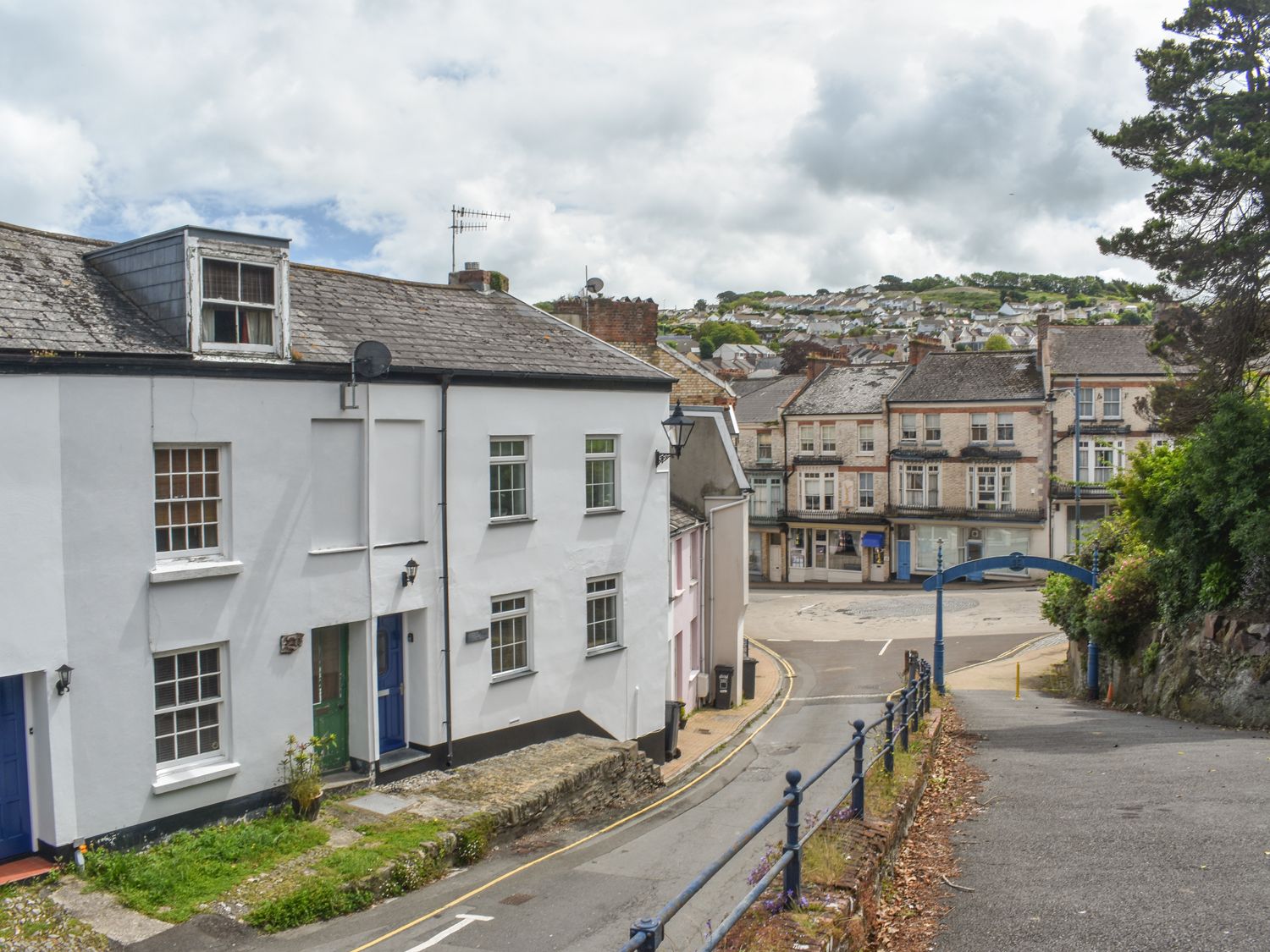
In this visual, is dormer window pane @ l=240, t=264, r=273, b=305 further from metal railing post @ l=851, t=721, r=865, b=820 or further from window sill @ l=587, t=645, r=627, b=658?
metal railing post @ l=851, t=721, r=865, b=820

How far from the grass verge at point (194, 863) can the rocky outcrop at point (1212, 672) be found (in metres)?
16.5

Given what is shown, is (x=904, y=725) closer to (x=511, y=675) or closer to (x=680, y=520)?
(x=511, y=675)

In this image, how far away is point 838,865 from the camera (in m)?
8.34

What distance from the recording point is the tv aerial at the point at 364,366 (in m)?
14.8

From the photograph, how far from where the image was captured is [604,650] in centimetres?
1981

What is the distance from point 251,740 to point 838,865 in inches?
331

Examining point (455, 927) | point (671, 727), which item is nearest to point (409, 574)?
point (455, 927)

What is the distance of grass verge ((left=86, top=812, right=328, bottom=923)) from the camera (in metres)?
11.0

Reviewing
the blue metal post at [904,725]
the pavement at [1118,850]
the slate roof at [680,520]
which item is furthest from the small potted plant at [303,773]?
the slate roof at [680,520]

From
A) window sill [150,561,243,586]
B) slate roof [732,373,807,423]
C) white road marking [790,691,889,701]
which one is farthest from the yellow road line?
slate roof [732,373,807,423]

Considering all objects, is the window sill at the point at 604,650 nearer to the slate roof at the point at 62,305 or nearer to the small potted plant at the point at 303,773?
the small potted plant at the point at 303,773

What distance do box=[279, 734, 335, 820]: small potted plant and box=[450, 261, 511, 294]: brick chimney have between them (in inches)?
418

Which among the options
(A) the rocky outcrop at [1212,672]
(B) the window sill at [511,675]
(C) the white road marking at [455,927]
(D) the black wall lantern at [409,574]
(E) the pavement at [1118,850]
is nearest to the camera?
(E) the pavement at [1118,850]

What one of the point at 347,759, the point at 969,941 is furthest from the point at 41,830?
the point at 969,941
